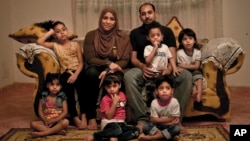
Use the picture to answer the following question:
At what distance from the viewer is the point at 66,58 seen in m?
3.11

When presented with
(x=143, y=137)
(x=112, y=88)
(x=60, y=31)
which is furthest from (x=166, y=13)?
(x=143, y=137)

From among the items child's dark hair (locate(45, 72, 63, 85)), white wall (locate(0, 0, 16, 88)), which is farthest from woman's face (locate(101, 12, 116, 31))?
white wall (locate(0, 0, 16, 88))

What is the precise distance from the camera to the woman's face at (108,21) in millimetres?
3082

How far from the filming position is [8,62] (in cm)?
481

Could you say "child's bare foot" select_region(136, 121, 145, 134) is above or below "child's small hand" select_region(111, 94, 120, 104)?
below

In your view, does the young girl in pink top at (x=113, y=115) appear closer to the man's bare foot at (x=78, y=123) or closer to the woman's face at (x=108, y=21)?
the man's bare foot at (x=78, y=123)

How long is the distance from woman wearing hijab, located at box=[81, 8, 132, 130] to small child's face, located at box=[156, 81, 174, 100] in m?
0.48

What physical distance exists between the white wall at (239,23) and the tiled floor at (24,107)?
1.74 feet

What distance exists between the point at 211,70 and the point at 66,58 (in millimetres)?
1276

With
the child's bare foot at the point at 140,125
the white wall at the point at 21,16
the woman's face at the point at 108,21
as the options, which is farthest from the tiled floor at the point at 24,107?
the woman's face at the point at 108,21

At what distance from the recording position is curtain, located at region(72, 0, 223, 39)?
4.39m

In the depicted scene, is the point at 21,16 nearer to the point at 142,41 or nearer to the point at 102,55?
the point at 102,55

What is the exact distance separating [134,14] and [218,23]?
1.07m

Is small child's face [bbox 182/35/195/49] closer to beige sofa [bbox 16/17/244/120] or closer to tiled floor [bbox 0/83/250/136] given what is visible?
beige sofa [bbox 16/17/244/120]
